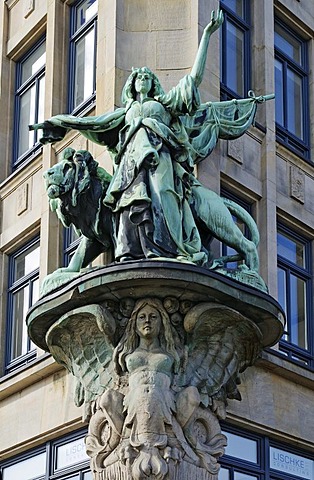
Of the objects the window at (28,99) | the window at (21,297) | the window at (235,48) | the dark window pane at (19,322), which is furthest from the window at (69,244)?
the window at (235,48)

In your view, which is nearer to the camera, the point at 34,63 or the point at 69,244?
the point at 69,244

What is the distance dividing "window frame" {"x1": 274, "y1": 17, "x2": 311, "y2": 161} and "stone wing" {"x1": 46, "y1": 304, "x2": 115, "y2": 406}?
252 inches

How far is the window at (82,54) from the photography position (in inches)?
951

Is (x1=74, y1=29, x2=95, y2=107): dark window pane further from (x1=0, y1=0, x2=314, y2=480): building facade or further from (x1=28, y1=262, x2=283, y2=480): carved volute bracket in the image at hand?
(x1=28, y1=262, x2=283, y2=480): carved volute bracket

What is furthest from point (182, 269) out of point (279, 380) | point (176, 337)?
point (279, 380)

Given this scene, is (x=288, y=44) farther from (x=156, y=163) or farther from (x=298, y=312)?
(x=156, y=163)

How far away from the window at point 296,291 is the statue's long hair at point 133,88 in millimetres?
4734

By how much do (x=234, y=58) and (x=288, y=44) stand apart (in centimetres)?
210

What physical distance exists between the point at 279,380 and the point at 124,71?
5584 millimetres

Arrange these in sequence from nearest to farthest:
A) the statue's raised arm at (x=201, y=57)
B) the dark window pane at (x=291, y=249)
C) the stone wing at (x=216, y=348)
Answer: the stone wing at (x=216, y=348) < the statue's raised arm at (x=201, y=57) < the dark window pane at (x=291, y=249)

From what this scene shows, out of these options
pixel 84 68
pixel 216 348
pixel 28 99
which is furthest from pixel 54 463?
pixel 28 99

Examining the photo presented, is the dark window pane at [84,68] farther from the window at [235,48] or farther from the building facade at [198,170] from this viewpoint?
the window at [235,48]

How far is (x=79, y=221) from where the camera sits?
1988 centimetres

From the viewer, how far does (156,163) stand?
64.0 feet
